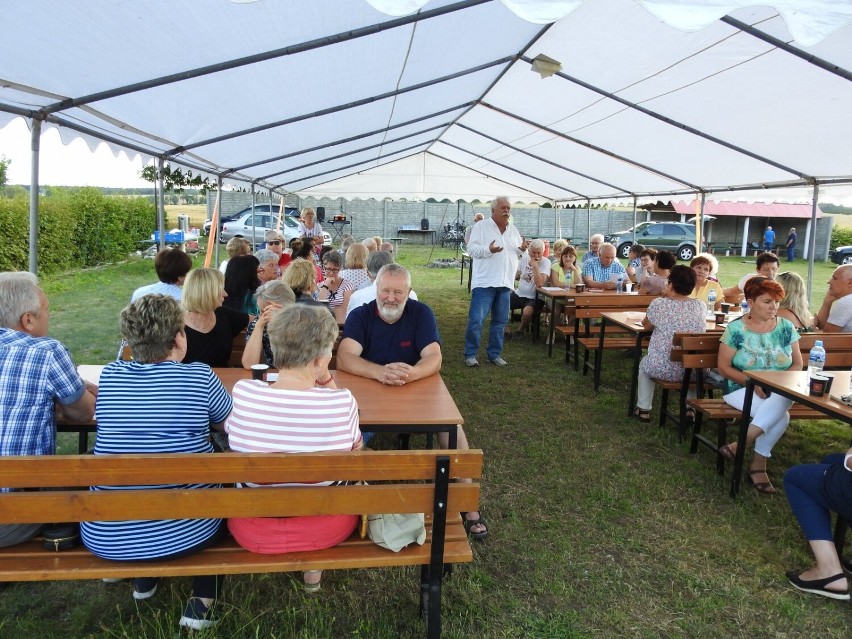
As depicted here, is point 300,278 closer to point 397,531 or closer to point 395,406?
point 395,406

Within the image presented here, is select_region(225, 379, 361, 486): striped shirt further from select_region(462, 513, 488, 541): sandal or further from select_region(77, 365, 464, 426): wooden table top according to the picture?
select_region(462, 513, 488, 541): sandal

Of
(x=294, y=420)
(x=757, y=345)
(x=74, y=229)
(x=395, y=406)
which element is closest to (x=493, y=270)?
(x=757, y=345)

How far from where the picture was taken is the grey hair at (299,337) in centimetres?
194

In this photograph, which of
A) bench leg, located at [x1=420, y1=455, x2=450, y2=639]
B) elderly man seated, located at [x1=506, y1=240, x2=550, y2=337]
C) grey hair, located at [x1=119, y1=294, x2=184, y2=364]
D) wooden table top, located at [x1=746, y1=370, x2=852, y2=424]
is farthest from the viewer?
elderly man seated, located at [x1=506, y1=240, x2=550, y2=337]

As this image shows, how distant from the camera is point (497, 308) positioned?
239 inches

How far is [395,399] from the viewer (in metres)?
2.58

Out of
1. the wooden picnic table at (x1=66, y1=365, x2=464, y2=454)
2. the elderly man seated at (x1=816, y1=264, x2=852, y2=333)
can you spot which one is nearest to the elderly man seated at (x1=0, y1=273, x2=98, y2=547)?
the wooden picnic table at (x1=66, y1=365, x2=464, y2=454)

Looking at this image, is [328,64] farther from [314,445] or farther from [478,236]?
[314,445]

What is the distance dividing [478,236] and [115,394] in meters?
4.49

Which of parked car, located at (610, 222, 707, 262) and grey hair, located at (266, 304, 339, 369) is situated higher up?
parked car, located at (610, 222, 707, 262)

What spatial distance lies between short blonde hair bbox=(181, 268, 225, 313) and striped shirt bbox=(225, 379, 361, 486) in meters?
1.31

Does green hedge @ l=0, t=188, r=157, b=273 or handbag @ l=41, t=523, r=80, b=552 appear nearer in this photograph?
handbag @ l=41, t=523, r=80, b=552

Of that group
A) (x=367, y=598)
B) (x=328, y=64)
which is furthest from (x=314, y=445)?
(x=328, y=64)

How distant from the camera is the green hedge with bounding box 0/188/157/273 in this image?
1028 centimetres
